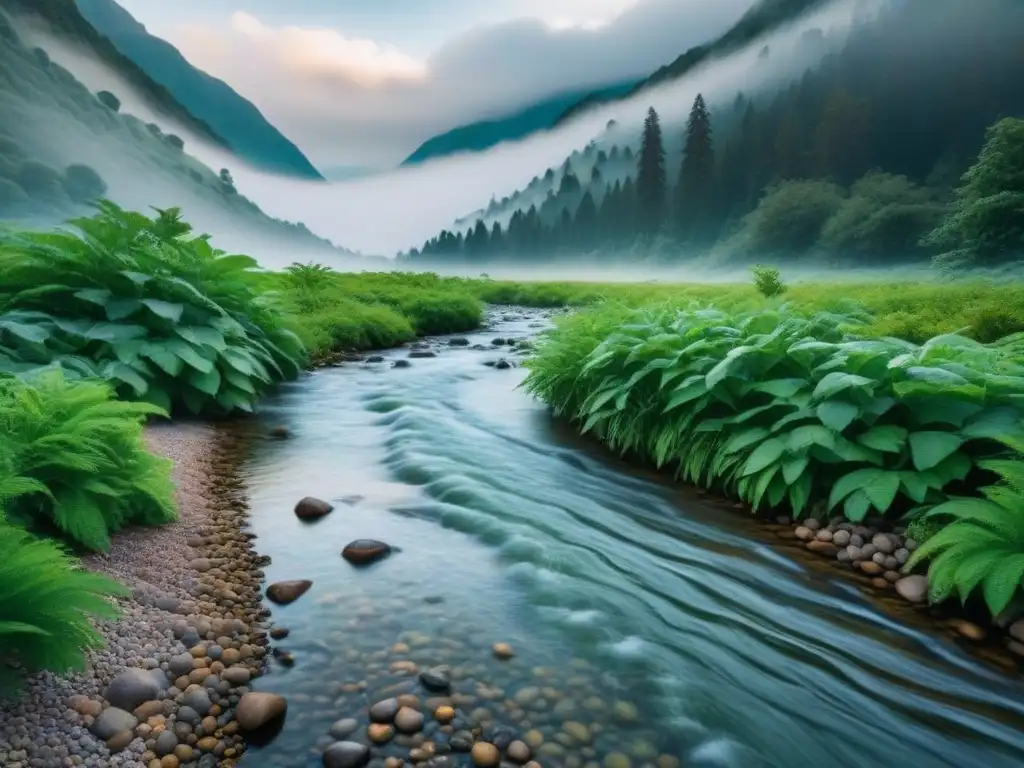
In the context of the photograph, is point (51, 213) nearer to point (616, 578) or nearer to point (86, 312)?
point (86, 312)

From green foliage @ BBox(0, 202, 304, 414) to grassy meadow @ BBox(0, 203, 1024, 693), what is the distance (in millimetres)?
24

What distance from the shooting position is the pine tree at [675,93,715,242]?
2184cm

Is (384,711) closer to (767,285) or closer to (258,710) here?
(258,710)

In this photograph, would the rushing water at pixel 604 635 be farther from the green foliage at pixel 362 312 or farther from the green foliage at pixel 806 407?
the green foliage at pixel 362 312

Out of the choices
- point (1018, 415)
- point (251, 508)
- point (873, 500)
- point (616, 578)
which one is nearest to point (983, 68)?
point (1018, 415)

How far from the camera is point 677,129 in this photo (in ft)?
75.4

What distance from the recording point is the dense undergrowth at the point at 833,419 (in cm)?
389

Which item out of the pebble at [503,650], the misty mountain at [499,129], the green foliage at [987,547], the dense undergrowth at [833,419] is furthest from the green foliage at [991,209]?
the misty mountain at [499,129]

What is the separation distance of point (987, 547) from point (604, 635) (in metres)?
2.00

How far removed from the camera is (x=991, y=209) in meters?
10.2

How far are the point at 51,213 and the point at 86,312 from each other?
39.6 ft

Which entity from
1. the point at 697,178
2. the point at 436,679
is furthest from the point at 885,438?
the point at 697,178

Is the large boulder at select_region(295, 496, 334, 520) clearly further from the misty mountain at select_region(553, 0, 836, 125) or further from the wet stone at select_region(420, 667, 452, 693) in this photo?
the misty mountain at select_region(553, 0, 836, 125)

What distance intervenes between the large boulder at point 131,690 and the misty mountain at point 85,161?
14.1 m
